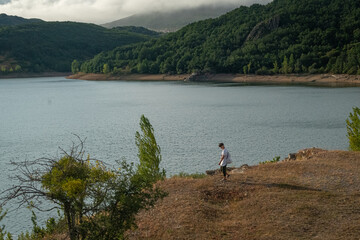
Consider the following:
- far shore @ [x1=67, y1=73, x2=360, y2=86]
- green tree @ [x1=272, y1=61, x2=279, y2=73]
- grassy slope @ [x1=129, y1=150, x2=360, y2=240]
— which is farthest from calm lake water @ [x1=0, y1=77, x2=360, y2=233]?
green tree @ [x1=272, y1=61, x2=279, y2=73]

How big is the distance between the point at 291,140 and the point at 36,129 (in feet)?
146

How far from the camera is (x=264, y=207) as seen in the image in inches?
733

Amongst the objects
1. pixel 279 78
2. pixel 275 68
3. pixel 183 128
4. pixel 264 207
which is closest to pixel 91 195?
pixel 264 207

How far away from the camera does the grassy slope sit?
16406 mm

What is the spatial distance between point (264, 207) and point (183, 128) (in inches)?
1629

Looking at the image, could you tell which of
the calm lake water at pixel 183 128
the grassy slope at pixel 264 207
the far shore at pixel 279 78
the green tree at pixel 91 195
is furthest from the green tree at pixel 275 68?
the green tree at pixel 91 195

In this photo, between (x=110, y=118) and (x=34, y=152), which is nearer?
(x=34, y=152)

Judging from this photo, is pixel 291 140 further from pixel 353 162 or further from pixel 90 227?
pixel 90 227

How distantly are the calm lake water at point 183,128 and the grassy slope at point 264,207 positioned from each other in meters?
12.3

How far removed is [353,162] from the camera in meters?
25.8

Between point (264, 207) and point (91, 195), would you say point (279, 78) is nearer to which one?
point (264, 207)

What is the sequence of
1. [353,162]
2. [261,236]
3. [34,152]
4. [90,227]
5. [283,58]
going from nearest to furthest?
1. [90,227]
2. [261,236]
3. [353,162]
4. [34,152]
5. [283,58]

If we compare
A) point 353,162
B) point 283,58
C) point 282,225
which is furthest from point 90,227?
point 283,58

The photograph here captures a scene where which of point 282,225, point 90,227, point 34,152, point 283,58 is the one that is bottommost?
point 34,152
